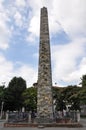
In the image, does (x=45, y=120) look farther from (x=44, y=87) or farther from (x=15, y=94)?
(x=15, y=94)

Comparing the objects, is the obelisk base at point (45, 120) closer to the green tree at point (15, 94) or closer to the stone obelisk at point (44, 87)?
the stone obelisk at point (44, 87)

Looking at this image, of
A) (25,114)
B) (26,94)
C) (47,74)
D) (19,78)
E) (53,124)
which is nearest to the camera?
(53,124)

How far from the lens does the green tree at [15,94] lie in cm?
5821

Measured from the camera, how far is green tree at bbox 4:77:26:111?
5821 centimetres

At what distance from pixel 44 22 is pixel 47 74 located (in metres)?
5.32

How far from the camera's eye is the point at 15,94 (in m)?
60.4

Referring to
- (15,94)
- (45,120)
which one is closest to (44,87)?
(45,120)

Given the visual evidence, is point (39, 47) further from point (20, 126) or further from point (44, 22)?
point (20, 126)

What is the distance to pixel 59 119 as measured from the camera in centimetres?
2392

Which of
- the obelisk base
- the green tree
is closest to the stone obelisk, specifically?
the obelisk base

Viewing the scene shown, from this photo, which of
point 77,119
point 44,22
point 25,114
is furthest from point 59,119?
point 44,22

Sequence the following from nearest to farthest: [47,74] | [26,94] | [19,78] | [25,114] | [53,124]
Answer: [53,124], [47,74], [25,114], [26,94], [19,78]

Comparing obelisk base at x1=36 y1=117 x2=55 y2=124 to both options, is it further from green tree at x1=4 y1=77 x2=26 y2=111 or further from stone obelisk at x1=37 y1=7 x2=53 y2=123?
green tree at x1=4 y1=77 x2=26 y2=111

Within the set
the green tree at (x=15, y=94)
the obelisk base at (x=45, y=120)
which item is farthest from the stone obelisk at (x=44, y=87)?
the green tree at (x=15, y=94)
